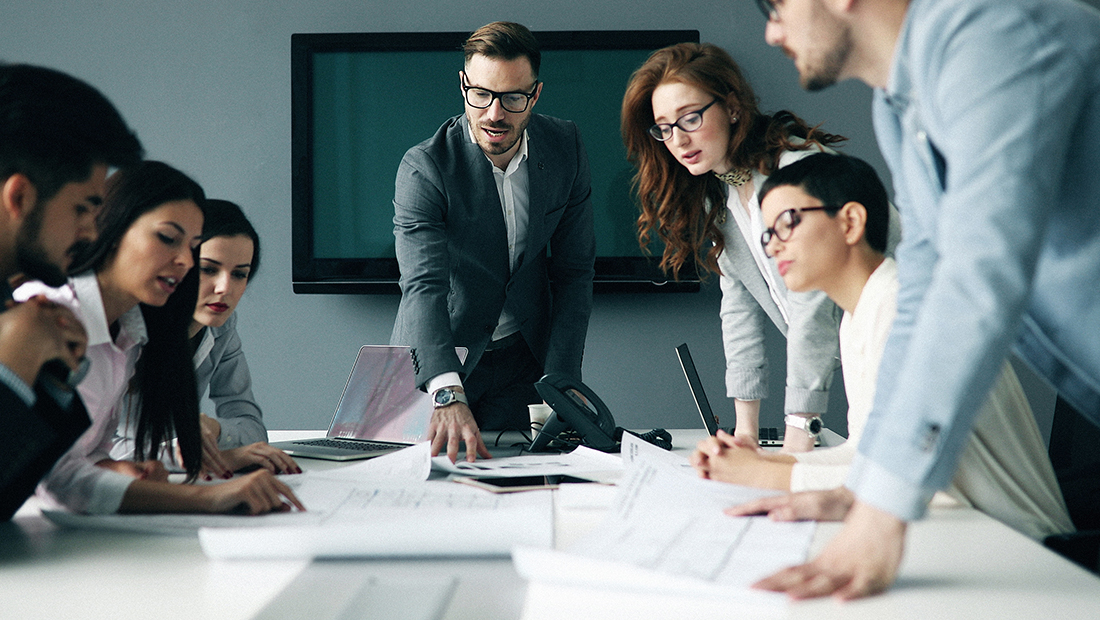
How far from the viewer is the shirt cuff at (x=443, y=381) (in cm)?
168

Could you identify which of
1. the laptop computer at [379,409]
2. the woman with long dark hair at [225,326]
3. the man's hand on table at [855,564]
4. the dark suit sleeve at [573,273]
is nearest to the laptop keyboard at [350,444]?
the laptop computer at [379,409]

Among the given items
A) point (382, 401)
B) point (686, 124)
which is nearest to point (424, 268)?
point (382, 401)

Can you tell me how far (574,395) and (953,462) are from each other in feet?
3.21

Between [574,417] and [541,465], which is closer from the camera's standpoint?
[541,465]

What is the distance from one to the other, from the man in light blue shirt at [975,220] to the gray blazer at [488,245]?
128cm

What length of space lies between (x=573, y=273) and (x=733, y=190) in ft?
1.64

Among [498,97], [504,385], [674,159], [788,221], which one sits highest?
[498,97]

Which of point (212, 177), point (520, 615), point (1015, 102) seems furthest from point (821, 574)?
point (212, 177)

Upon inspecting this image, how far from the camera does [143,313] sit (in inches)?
50.4

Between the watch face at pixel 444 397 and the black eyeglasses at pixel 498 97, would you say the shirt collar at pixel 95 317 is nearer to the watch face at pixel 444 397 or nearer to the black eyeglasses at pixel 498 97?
the watch face at pixel 444 397

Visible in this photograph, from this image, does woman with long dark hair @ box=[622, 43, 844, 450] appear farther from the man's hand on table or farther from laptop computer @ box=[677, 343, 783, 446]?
the man's hand on table

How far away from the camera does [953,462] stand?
0.62 meters

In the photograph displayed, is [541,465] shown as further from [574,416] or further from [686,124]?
[686,124]

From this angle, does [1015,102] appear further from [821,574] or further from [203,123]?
[203,123]
